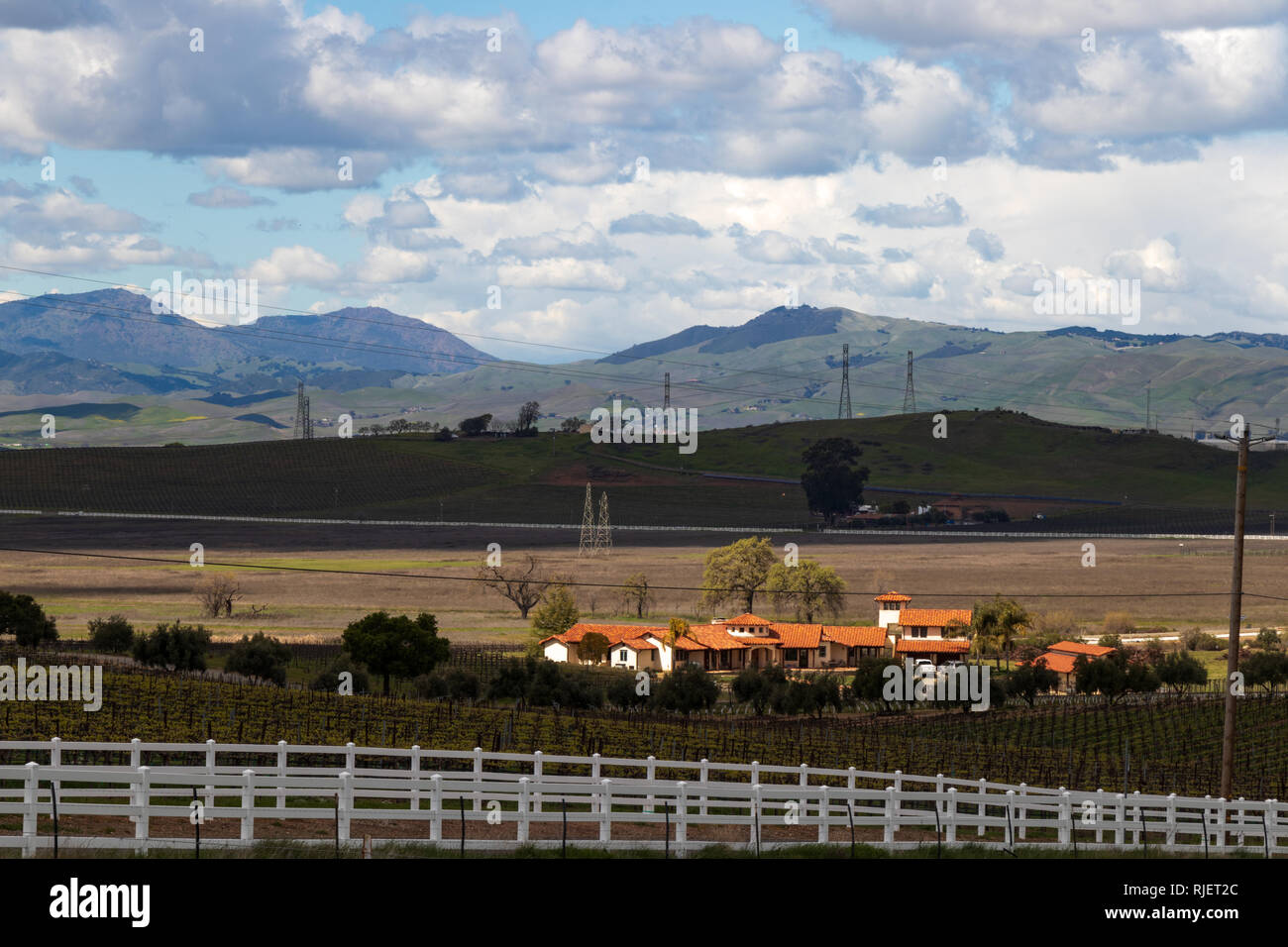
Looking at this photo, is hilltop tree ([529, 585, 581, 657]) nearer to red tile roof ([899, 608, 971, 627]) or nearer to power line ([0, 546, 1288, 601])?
power line ([0, 546, 1288, 601])

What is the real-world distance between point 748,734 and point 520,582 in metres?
75.4

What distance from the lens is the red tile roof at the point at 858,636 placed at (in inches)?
4461

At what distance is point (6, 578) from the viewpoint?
143 meters

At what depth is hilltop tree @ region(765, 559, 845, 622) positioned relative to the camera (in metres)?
133

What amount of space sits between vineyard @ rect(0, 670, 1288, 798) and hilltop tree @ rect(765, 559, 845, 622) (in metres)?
51.3

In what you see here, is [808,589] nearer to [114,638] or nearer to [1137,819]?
[114,638]

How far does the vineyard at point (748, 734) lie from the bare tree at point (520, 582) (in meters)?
57.0

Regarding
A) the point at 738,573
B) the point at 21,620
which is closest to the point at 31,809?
the point at 21,620

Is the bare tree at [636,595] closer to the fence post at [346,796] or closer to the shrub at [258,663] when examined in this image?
the shrub at [258,663]
